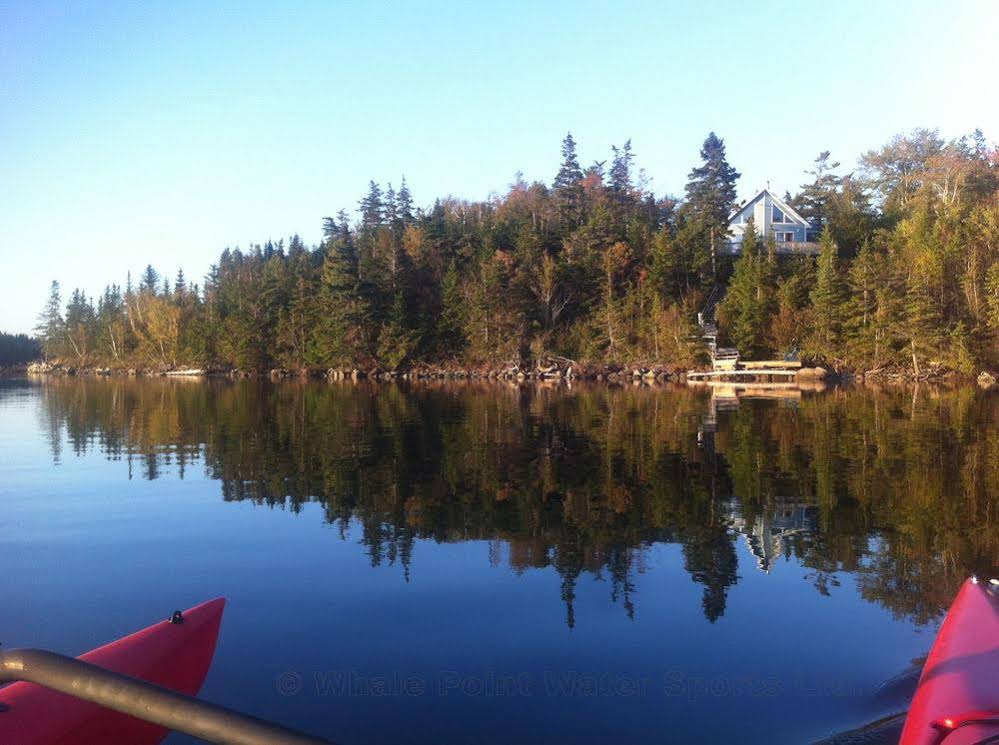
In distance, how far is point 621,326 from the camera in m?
54.2

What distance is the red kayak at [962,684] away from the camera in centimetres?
337

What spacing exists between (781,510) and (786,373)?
119 feet

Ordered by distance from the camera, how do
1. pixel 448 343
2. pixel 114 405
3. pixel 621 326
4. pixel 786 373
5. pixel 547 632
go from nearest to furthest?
pixel 547 632
pixel 114 405
pixel 786 373
pixel 621 326
pixel 448 343

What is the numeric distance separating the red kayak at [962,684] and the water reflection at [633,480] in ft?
7.73

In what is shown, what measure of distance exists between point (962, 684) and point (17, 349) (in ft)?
403

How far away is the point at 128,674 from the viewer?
3.29m

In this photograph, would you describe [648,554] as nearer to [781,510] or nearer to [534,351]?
[781,510]

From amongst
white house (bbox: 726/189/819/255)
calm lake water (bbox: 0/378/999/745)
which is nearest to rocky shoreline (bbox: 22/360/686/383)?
white house (bbox: 726/189/819/255)

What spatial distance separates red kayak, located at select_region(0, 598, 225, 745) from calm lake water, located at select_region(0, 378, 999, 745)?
0.79 meters

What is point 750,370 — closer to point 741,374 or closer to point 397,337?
point 741,374

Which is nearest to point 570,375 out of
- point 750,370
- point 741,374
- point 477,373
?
point 477,373

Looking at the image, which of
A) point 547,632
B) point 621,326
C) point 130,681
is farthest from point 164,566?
point 621,326

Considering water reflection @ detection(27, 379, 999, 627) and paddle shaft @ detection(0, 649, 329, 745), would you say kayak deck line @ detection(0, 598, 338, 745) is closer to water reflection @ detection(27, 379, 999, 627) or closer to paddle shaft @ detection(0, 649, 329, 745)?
paddle shaft @ detection(0, 649, 329, 745)

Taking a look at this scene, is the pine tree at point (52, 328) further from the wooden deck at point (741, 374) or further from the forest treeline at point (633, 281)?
the wooden deck at point (741, 374)
